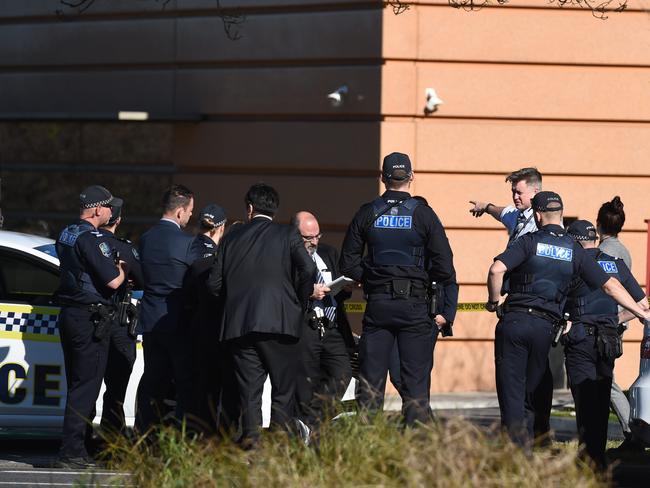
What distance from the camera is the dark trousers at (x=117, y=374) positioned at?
915cm

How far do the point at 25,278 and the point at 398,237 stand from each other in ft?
9.95

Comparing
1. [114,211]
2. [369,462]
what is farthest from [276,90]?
[369,462]

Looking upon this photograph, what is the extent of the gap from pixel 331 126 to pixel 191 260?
16.5 feet

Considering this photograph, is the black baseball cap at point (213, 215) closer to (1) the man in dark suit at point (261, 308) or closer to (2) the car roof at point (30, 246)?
(1) the man in dark suit at point (261, 308)

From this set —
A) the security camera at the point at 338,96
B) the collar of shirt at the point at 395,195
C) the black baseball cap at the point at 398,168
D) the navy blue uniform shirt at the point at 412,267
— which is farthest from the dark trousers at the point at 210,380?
the security camera at the point at 338,96

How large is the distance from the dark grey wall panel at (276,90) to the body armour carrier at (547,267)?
523cm

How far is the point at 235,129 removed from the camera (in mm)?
14234

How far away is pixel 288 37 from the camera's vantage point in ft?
45.2

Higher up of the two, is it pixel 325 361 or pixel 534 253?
pixel 534 253

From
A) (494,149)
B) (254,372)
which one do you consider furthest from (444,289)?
(494,149)

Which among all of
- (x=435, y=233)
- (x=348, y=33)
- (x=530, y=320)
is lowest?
(x=530, y=320)

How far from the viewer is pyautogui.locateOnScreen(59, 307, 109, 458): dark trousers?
8.88m

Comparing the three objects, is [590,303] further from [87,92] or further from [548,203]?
[87,92]

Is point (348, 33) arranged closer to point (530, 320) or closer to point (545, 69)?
point (545, 69)
